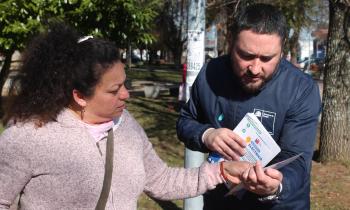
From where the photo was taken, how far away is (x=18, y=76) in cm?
241

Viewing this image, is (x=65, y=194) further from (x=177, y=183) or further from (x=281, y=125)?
(x=281, y=125)

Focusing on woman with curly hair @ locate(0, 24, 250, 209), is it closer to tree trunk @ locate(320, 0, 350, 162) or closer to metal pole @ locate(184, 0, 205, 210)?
metal pole @ locate(184, 0, 205, 210)

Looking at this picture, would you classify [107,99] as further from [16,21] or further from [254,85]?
[16,21]

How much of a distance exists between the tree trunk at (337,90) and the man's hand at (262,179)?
5.72 metres

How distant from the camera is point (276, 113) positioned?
8.77 feet

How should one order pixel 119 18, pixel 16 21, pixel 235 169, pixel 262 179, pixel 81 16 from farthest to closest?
pixel 119 18, pixel 81 16, pixel 16 21, pixel 235 169, pixel 262 179

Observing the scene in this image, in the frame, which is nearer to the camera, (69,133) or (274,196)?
(69,133)

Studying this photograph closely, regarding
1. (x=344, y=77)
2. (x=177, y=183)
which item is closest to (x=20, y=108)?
(x=177, y=183)

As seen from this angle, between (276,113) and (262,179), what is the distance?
49 cm

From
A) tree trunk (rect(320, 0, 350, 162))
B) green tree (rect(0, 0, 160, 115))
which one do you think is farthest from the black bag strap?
green tree (rect(0, 0, 160, 115))

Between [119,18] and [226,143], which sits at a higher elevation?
[119,18]

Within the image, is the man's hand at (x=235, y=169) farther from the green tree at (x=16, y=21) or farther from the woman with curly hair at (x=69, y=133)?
the green tree at (x=16, y=21)

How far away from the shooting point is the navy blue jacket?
267 cm

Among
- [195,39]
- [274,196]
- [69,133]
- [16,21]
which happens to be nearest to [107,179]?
[69,133]
